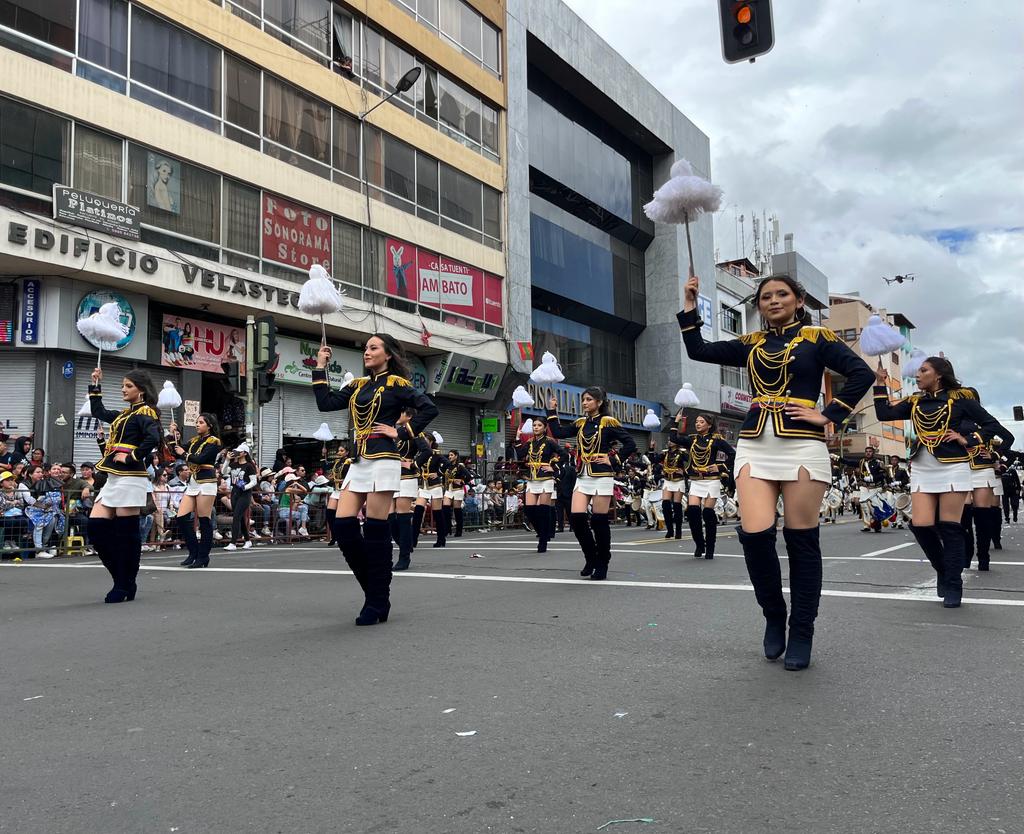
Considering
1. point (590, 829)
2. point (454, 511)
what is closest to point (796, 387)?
point (590, 829)

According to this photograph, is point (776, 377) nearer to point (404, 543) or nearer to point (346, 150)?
point (404, 543)

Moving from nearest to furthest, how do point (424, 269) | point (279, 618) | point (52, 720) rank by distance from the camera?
point (52, 720)
point (279, 618)
point (424, 269)

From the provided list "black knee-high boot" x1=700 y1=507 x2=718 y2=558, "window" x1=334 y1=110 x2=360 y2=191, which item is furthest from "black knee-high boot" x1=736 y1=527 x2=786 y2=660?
"window" x1=334 y1=110 x2=360 y2=191

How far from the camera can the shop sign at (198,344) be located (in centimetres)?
2003

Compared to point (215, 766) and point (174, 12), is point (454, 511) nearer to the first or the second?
point (174, 12)

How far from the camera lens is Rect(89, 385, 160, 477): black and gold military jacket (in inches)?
316

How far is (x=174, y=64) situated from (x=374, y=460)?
16919 mm

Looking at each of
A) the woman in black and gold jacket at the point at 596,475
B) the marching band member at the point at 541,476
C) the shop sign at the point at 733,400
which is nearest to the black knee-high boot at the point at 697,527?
the marching band member at the point at 541,476

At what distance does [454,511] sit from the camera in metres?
19.8

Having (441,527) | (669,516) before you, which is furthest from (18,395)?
(669,516)

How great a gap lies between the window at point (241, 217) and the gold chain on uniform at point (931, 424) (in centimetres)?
1696

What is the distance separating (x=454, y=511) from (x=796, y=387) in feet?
50.7

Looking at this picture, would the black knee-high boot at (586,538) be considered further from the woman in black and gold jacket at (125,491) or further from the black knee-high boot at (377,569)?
the woman in black and gold jacket at (125,491)

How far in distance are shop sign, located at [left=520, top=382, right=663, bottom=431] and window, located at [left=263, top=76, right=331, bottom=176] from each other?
9.14 metres
